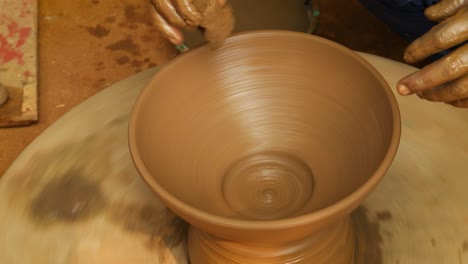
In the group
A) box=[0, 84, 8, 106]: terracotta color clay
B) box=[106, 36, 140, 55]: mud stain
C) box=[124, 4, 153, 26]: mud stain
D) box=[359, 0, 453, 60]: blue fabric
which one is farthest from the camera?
box=[124, 4, 153, 26]: mud stain

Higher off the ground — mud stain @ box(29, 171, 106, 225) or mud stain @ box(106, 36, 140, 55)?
mud stain @ box(29, 171, 106, 225)

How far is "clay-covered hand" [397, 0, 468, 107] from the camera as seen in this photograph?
1.01 m

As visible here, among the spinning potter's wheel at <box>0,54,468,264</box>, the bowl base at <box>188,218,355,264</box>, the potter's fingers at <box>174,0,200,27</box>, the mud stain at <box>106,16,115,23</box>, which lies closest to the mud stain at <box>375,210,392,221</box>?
the spinning potter's wheel at <box>0,54,468,264</box>

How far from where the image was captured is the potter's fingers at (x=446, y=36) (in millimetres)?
1021

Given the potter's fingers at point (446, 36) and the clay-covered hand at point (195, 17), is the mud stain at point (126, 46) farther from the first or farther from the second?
the potter's fingers at point (446, 36)

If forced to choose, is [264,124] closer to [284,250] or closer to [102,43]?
[284,250]

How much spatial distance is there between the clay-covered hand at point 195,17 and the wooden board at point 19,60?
3.75 ft

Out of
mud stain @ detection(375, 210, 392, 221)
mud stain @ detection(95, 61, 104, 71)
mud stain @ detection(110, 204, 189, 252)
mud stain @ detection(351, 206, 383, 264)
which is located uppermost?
mud stain @ detection(375, 210, 392, 221)

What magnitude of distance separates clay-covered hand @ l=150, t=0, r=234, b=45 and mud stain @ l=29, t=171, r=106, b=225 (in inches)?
15.8

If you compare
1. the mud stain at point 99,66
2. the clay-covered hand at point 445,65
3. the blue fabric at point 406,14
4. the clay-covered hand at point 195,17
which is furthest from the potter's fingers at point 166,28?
the mud stain at point 99,66

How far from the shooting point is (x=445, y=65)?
39.9 inches

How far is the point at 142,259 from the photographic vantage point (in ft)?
3.77

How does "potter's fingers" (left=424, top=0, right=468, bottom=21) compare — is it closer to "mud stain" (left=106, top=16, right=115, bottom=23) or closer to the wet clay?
the wet clay

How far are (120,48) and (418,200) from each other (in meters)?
1.55
